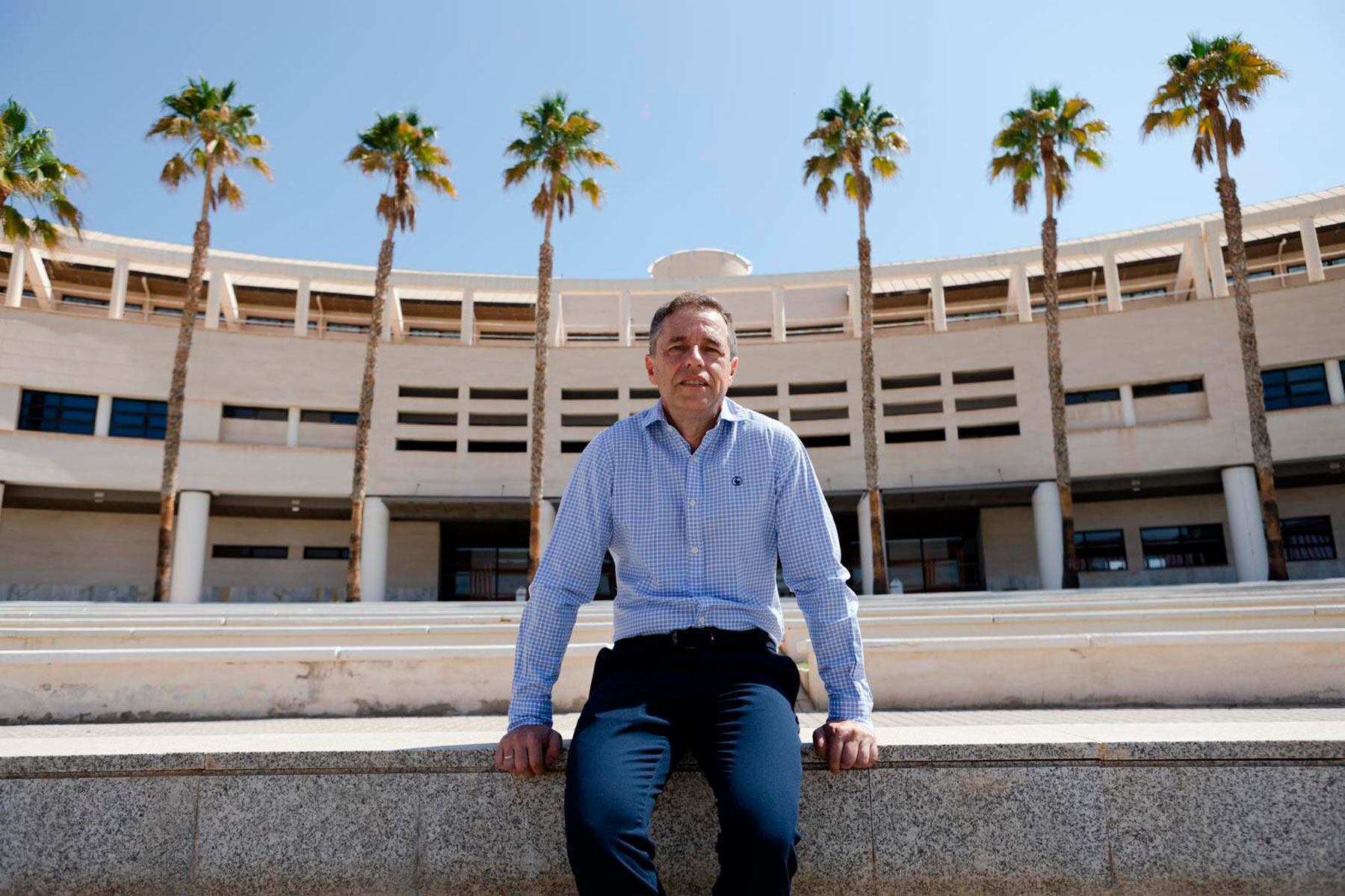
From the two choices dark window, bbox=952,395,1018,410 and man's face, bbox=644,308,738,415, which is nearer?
man's face, bbox=644,308,738,415

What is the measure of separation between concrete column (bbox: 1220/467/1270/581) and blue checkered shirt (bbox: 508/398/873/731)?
30039mm

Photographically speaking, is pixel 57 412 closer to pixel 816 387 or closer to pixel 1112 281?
pixel 816 387

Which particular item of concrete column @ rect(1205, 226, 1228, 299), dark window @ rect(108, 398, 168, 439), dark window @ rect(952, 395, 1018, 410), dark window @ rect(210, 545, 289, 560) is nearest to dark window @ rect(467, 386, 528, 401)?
dark window @ rect(210, 545, 289, 560)

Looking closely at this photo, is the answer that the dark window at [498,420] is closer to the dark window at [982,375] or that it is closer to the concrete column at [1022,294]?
the dark window at [982,375]

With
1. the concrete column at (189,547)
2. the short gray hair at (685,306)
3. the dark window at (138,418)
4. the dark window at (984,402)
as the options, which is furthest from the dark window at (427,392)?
the short gray hair at (685,306)

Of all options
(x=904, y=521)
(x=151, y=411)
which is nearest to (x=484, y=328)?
(x=151, y=411)

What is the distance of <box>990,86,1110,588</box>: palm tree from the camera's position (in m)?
25.7

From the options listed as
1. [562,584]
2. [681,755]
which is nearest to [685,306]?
[562,584]

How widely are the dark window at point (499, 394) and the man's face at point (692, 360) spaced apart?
97.6ft

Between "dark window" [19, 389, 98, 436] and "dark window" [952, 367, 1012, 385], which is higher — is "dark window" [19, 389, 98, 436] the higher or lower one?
the lower one

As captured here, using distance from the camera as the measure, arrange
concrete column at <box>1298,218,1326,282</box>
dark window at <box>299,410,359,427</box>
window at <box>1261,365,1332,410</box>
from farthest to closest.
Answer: dark window at <box>299,410,359,427</box>, concrete column at <box>1298,218,1326,282</box>, window at <box>1261,365,1332,410</box>

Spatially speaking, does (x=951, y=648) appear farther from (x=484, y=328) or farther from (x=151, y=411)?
(x=484, y=328)

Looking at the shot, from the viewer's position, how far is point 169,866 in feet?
8.61

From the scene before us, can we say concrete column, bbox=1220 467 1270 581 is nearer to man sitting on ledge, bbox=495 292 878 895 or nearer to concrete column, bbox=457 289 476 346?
concrete column, bbox=457 289 476 346
